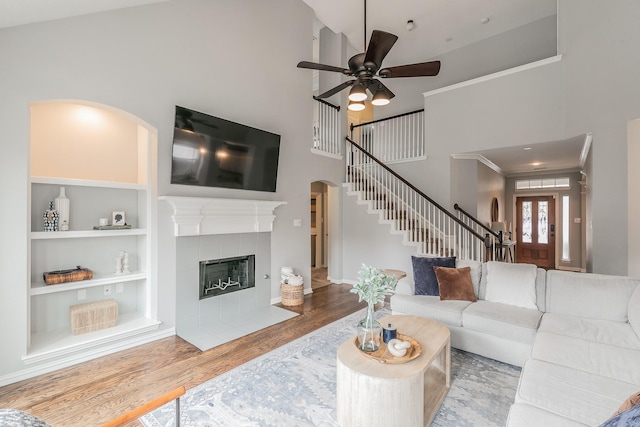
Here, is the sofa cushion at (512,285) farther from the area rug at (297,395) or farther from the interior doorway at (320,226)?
the interior doorway at (320,226)

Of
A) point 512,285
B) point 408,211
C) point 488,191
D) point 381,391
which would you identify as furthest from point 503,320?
point 488,191

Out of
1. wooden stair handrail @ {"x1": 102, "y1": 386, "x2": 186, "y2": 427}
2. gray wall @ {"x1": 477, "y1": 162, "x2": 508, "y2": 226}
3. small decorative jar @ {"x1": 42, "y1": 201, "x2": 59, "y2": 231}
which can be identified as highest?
gray wall @ {"x1": 477, "y1": 162, "x2": 508, "y2": 226}

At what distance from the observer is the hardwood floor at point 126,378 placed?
2182 millimetres

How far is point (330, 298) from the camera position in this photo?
16.4 feet

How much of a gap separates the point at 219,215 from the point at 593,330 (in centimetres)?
408

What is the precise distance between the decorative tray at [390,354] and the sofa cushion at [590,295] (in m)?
1.82

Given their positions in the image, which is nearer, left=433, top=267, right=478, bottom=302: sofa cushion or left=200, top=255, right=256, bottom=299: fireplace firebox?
left=433, top=267, right=478, bottom=302: sofa cushion

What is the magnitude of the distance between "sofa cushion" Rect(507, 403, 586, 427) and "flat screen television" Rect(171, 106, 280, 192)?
367 cm

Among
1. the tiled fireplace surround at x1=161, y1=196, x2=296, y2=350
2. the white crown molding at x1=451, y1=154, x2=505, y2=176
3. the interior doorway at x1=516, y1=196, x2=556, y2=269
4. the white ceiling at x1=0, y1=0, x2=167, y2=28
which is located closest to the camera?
the white ceiling at x1=0, y1=0, x2=167, y2=28

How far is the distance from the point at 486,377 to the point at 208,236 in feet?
11.2

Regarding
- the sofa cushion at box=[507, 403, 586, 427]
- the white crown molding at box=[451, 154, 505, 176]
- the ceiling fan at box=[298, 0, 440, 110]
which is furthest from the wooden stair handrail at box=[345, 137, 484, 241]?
the sofa cushion at box=[507, 403, 586, 427]

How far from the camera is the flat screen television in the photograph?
3510mm

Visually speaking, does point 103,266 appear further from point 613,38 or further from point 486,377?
point 613,38

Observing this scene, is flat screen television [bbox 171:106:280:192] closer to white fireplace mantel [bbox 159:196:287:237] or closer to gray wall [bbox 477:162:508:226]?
white fireplace mantel [bbox 159:196:287:237]
